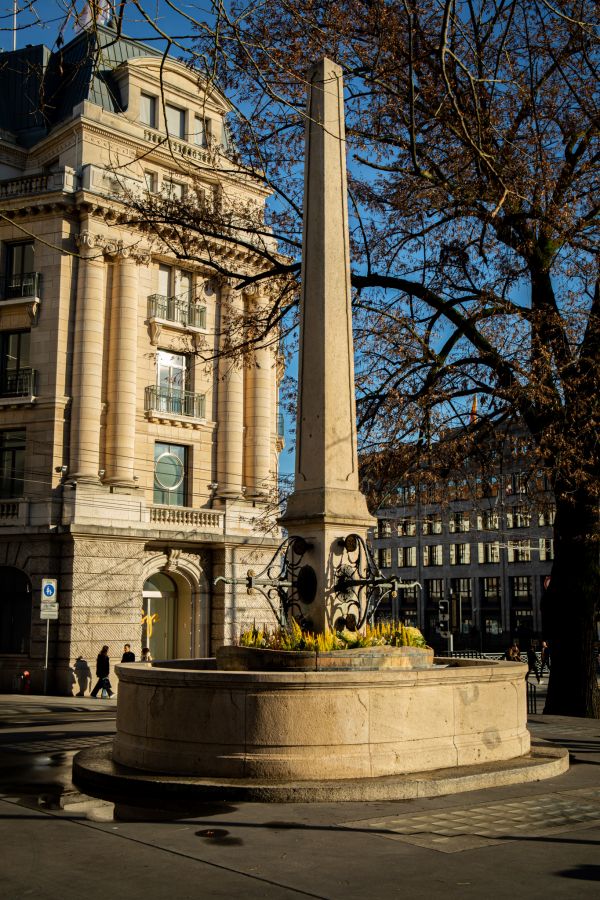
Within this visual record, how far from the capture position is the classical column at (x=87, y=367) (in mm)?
32844

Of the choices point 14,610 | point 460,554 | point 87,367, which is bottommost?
point 14,610

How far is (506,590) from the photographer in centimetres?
8394

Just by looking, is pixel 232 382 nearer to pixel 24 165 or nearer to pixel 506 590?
pixel 24 165

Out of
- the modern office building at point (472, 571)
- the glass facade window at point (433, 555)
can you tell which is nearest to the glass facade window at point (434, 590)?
the modern office building at point (472, 571)

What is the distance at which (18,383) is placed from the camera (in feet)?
111

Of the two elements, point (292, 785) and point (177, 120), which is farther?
point (177, 120)

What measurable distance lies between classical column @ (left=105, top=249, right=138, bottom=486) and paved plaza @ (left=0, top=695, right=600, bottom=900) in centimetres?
2301

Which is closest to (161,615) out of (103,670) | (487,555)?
(103,670)

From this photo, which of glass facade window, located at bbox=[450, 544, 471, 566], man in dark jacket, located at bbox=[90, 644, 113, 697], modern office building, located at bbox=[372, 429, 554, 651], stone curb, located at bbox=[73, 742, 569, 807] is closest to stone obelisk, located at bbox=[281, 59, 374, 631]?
stone curb, located at bbox=[73, 742, 569, 807]

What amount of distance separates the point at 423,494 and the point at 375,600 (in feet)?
18.6

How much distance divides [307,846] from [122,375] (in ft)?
91.1

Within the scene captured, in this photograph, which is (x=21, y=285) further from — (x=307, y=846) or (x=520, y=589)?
(x=520, y=589)

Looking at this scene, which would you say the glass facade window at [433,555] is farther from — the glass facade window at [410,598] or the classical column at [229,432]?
the classical column at [229,432]

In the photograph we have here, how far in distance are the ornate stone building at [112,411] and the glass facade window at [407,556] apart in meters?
58.3
